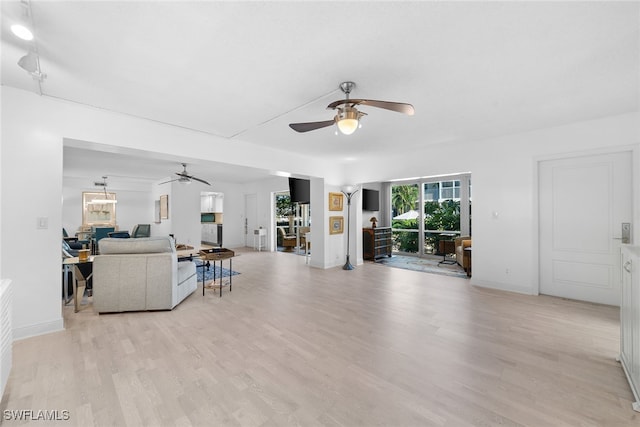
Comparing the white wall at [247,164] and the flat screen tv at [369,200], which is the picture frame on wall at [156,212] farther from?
the flat screen tv at [369,200]

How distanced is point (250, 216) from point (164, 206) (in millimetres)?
2834

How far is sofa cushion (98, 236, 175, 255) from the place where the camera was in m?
3.48

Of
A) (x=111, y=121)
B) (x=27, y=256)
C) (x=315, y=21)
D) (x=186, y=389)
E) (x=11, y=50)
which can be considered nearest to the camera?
(x=315, y=21)

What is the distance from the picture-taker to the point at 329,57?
2154 mm

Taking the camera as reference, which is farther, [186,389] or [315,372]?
[315,372]

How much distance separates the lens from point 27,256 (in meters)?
2.80

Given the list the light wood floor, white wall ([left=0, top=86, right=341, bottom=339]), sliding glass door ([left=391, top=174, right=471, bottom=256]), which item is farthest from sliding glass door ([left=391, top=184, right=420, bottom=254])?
white wall ([left=0, top=86, right=341, bottom=339])

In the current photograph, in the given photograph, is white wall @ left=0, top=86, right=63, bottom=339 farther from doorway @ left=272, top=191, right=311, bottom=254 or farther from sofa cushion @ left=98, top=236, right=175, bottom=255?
doorway @ left=272, top=191, right=311, bottom=254

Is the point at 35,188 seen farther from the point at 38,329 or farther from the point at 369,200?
the point at 369,200

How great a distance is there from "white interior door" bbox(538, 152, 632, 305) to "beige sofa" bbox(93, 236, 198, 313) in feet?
18.4

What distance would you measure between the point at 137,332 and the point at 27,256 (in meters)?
1.38

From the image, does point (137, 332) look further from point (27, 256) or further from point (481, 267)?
point (481, 267)

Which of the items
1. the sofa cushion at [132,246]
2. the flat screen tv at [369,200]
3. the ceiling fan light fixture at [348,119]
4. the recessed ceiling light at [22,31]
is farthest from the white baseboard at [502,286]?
the recessed ceiling light at [22,31]

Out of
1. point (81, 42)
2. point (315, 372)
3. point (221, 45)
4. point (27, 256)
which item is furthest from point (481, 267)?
point (27, 256)
